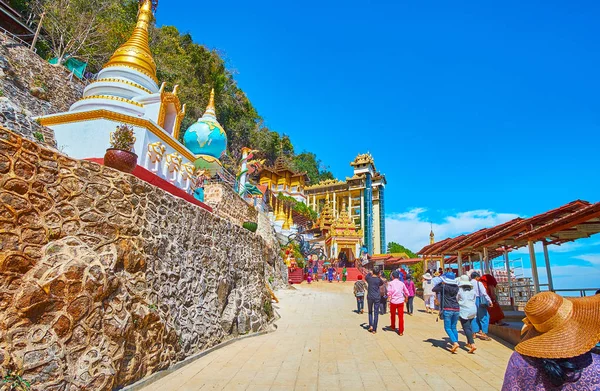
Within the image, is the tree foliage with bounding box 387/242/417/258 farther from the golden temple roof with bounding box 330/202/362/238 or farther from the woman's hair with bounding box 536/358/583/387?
the woman's hair with bounding box 536/358/583/387

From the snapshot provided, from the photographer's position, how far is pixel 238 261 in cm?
855

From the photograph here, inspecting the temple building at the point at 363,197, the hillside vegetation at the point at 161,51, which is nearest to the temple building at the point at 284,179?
the hillside vegetation at the point at 161,51

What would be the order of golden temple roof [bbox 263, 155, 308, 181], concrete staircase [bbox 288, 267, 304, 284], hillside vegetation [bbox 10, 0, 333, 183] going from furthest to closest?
golden temple roof [bbox 263, 155, 308, 181]
concrete staircase [bbox 288, 267, 304, 284]
hillside vegetation [bbox 10, 0, 333, 183]

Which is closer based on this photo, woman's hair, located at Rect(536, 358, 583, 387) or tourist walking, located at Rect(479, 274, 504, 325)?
woman's hair, located at Rect(536, 358, 583, 387)

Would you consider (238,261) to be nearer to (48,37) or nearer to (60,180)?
(60,180)

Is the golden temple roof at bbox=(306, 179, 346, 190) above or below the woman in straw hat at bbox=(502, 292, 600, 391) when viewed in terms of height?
above

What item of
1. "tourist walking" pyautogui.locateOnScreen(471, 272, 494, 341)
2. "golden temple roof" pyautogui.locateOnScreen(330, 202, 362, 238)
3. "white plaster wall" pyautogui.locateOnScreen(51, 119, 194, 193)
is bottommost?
"tourist walking" pyautogui.locateOnScreen(471, 272, 494, 341)

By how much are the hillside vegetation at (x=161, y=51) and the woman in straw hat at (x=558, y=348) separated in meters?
24.8

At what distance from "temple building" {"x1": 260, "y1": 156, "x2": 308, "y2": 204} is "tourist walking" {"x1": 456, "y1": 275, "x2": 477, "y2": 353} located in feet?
129

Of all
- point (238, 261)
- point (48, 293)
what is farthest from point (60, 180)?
point (238, 261)

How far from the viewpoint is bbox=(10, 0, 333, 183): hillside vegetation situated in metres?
20.8

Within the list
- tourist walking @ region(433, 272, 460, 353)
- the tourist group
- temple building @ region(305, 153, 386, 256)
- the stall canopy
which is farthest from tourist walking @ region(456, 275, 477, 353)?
temple building @ region(305, 153, 386, 256)

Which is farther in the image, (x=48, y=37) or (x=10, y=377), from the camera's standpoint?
(x=48, y=37)

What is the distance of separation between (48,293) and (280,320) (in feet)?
26.2
